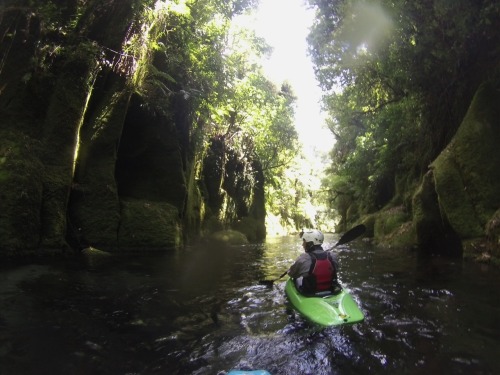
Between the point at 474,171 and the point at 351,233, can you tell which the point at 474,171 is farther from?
the point at 351,233

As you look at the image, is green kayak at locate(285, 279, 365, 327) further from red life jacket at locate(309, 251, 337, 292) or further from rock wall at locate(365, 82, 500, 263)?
rock wall at locate(365, 82, 500, 263)

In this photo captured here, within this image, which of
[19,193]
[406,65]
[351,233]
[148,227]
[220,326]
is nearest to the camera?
[220,326]

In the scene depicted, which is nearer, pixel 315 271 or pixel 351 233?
pixel 315 271

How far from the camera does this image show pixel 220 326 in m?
4.85

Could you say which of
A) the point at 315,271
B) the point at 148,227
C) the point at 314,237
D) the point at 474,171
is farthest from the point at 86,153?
the point at 474,171

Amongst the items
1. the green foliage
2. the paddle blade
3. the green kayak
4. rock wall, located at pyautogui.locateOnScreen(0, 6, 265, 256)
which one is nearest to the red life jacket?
the green kayak

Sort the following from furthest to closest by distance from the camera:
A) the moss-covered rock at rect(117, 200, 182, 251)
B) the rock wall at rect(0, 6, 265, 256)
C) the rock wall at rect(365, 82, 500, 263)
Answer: the moss-covered rock at rect(117, 200, 182, 251) → the rock wall at rect(365, 82, 500, 263) → the rock wall at rect(0, 6, 265, 256)

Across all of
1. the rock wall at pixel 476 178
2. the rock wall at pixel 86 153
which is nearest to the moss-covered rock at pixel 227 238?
the rock wall at pixel 86 153

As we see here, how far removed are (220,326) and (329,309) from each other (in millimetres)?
1410

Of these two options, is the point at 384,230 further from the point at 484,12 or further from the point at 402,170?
the point at 484,12

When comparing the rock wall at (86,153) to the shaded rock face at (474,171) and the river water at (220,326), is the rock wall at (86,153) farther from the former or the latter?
the shaded rock face at (474,171)

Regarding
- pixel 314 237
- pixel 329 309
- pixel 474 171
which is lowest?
pixel 329 309

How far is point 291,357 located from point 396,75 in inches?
447

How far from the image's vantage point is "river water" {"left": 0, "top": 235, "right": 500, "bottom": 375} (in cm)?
362
